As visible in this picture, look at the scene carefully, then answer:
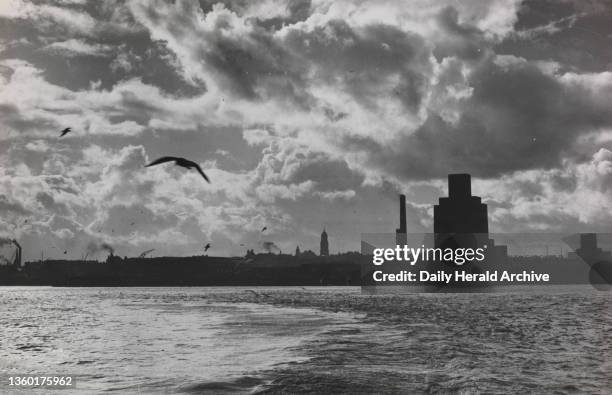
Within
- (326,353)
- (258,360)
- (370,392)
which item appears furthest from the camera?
(326,353)

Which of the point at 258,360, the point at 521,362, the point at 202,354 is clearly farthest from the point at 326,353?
the point at 521,362

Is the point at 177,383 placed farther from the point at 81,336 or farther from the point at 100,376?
the point at 81,336

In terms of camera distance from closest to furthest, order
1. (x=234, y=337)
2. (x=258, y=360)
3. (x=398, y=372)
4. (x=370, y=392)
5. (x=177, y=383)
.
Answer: (x=370, y=392), (x=177, y=383), (x=398, y=372), (x=258, y=360), (x=234, y=337)

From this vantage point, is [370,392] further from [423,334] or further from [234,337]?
[423,334]

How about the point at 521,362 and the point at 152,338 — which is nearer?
the point at 521,362

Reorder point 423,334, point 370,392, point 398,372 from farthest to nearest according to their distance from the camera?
point 423,334 < point 398,372 < point 370,392

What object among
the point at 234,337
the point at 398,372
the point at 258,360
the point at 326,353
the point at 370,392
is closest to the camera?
the point at 370,392

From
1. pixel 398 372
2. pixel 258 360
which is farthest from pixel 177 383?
pixel 398 372

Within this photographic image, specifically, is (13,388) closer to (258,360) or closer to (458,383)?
(258,360)

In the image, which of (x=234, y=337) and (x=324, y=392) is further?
(x=234, y=337)
